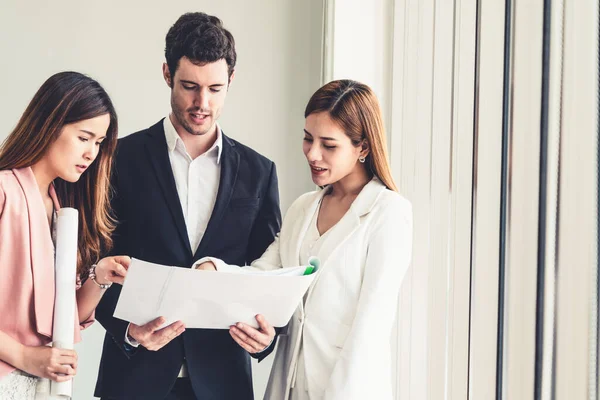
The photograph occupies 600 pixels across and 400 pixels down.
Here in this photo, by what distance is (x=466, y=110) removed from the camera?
5.66 feet

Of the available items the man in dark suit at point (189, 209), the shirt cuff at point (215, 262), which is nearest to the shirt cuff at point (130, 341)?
the man in dark suit at point (189, 209)

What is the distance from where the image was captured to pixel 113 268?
1.60m

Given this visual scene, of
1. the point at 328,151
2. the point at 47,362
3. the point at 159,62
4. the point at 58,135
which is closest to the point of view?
the point at 47,362

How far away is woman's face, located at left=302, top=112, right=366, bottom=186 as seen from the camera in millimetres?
1685

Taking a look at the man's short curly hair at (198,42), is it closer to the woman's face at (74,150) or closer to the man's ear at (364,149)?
the woman's face at (74,150)

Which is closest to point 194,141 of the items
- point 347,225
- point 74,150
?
point 74,150

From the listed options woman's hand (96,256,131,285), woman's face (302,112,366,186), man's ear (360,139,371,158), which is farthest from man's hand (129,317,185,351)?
man's ear (360,139,371,158)

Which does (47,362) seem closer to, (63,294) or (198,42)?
(63,294)

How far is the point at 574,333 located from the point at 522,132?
1.29ft

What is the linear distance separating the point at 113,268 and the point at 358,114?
66 cm

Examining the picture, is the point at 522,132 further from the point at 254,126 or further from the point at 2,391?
the point at 254,126

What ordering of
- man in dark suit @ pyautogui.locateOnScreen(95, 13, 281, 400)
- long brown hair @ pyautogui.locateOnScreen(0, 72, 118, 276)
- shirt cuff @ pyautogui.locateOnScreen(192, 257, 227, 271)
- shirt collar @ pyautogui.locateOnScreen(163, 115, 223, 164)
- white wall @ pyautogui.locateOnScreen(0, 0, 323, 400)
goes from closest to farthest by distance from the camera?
Answer: long brown hair @ pyautogui.locateOnScreen(0, 72, 118, 276) → shirt cuff @ pyautogui.locateOnScreen(192, 257, 227, 271) → man in dark suit @ pyautogui.locateOnScreen(95, 13, 281, 400) → shirt collar @ pyautogui.locateOnScreen(163, 115, 223, 164) → white wall @ pyautogui.locateOnScreen(0, 0, 323, 400)

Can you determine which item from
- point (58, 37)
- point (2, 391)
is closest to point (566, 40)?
point (2, 391)

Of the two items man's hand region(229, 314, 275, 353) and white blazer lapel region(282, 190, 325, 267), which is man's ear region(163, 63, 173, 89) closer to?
white blazer lapel region(282, 190, 325, 267)
